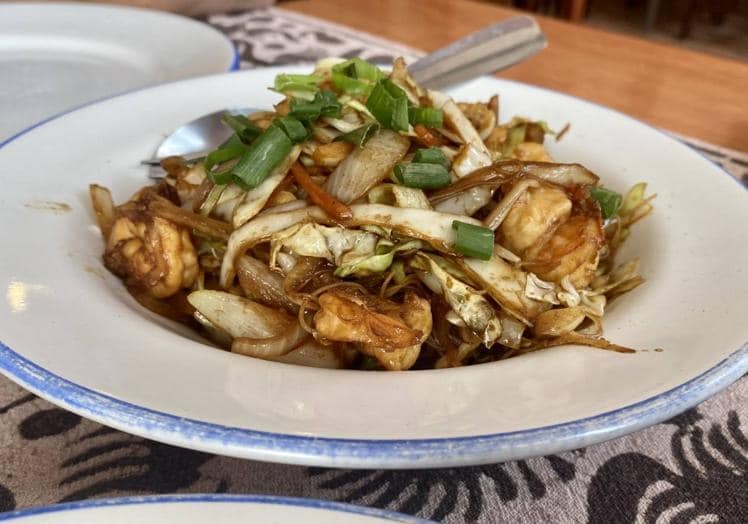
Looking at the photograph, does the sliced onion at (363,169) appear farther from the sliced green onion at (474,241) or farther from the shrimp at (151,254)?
the shrimp at (151,254)

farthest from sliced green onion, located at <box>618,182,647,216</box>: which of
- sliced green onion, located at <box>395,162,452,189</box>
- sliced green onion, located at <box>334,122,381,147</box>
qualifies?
sliced green onion, located at <box>334,122,381,147</box>

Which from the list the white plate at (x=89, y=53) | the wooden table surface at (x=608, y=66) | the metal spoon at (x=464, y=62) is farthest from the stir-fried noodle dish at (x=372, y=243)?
the wooden table surface at (x=608, y=66)

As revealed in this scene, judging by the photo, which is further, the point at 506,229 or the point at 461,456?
the point at 506,229

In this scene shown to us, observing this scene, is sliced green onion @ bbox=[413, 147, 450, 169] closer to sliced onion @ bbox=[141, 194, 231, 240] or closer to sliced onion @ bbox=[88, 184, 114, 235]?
sliced onion @ bbox=[141, 194, 231, 240]

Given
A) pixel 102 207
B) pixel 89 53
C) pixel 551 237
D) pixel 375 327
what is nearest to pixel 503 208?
pixel 551 237

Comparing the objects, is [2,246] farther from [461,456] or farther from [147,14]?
[147,14]

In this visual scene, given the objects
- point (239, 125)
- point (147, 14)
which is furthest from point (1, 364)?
point (147, 14)
